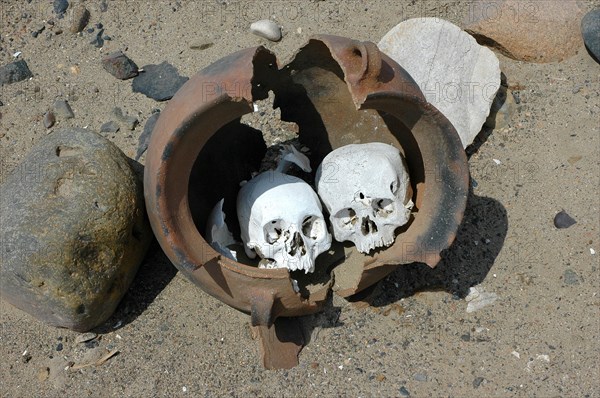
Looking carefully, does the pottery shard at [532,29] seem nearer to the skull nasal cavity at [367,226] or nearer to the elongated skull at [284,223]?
the skull nasal cavity at [367,226]

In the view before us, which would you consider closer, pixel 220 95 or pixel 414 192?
pixel 220 95

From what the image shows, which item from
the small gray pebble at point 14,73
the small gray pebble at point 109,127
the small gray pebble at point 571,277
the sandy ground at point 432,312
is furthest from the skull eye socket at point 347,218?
the small gray pebble at point 14,73

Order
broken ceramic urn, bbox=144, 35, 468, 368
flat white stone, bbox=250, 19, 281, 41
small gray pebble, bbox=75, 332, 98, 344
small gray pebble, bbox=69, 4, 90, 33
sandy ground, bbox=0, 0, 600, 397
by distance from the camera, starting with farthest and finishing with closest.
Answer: small gray pebble, bbox=69, 4, 90, 33
flat white stone, bbox=250, 19, 281, 41
small gray pebble, bbox=75, 332, 98, 344
sandy ground, bbox=0, 0, 600, 397
broken ceramic urn, bbox=144, 35, 468, 368

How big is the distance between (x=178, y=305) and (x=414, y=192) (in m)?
1.16

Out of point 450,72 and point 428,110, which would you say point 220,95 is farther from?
point 450,72

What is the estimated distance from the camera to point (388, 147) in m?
3.05

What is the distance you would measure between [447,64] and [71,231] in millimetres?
1997

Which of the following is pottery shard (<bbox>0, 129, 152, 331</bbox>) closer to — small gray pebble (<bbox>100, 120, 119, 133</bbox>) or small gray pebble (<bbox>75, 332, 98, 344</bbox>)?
small gray pebble (<bbox>75, 332, 98, 344</bbox>)

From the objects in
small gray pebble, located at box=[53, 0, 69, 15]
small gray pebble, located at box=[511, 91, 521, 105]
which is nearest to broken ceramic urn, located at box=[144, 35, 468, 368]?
small gray pebble, located at box=[511, 91, 521, 105]

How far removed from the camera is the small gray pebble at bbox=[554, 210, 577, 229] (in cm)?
331

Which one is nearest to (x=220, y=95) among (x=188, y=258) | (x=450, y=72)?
(x=188, y=258)

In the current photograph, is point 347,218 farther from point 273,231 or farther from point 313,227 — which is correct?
point 273,231

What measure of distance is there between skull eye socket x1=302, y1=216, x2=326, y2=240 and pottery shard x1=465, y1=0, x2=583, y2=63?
1.58 metres

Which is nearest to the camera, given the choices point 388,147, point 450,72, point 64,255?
point 64,255
